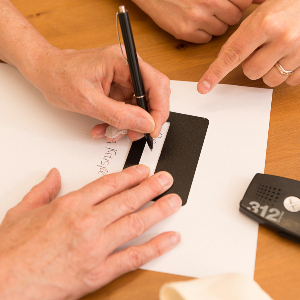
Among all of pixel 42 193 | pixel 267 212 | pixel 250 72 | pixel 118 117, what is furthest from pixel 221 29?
pixel 42 193

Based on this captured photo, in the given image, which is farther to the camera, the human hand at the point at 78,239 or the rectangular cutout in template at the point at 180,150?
the rectangular cutout in template at the point at 180,150

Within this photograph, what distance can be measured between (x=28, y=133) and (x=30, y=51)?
0.69 feet

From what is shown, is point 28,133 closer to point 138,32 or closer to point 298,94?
point 138,32

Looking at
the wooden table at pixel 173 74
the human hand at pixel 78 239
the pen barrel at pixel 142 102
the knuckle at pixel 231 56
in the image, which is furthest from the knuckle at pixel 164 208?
the knuckle at pixel 231 56

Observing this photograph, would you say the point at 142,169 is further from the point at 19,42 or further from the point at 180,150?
the point at 19,42

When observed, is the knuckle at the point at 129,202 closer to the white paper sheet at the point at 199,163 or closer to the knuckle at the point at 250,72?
the white paper sheet at the point at 199,163

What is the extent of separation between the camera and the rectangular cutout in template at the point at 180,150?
63 cm

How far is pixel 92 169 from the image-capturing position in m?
0.67

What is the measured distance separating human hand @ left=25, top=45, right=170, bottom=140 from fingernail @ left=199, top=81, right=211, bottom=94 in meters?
0.10

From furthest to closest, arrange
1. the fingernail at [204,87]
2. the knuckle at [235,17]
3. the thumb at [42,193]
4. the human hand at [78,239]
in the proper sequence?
the knuckle at [235,17] < the fingernail at [204,87] < the thumb at [42,193] < the human hand at [78,239]

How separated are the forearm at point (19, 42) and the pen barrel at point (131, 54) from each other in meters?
0.26

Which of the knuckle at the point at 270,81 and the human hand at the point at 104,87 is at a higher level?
the knuckle at the point at 270,81

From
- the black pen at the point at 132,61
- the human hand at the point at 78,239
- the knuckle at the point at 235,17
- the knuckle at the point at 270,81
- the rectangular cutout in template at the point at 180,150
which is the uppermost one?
the knuckle at the point at 235,17

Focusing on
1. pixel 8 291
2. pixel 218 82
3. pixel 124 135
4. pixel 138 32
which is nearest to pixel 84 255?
pixel 8 291
